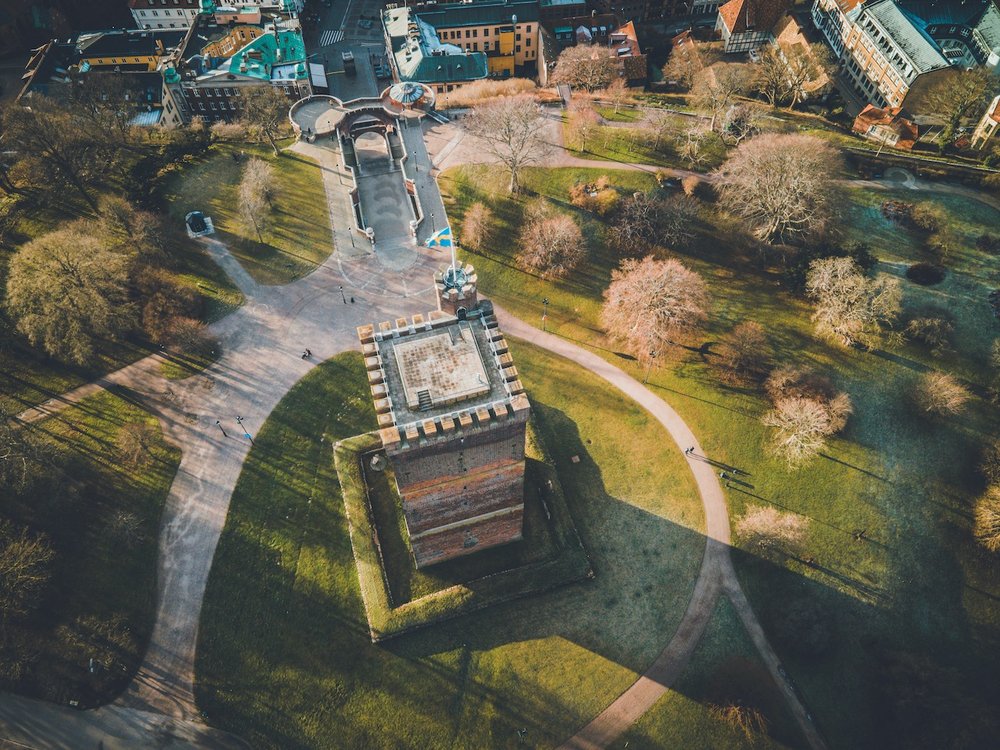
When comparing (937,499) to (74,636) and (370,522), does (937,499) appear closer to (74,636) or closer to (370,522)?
(370,522)

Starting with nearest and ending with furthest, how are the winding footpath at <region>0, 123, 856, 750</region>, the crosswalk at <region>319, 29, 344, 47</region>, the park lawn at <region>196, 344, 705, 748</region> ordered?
the winding footpath at <region>0, 123, 856, 750</region>, the park lawn at <region>196, 344, 705, 748</region>, the crosswalk at <region>319, 29, 344, 47</region>

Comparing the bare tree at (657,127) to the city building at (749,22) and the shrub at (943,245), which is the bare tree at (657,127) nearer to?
the shrub at (943,245)

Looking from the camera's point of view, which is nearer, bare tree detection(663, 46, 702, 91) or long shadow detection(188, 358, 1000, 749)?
long shadow detection(188, 358, 1000, 749)

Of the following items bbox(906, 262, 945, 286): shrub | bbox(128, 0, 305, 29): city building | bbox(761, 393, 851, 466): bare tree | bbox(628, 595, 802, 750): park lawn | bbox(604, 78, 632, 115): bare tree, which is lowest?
bbox(628, 595, 802, 750): park lawn

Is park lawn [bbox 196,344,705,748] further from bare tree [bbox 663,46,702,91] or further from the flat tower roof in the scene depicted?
bare tree [bbox 663,46,702,91]

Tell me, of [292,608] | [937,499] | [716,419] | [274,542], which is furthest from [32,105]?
[937,499]

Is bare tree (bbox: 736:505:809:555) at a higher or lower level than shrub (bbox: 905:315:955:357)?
lower

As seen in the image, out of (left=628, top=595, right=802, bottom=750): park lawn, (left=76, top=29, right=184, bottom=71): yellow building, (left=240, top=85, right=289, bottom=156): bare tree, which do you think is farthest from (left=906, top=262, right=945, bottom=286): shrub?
(left=76, top=29, right=184, bottom=71): yellow building
